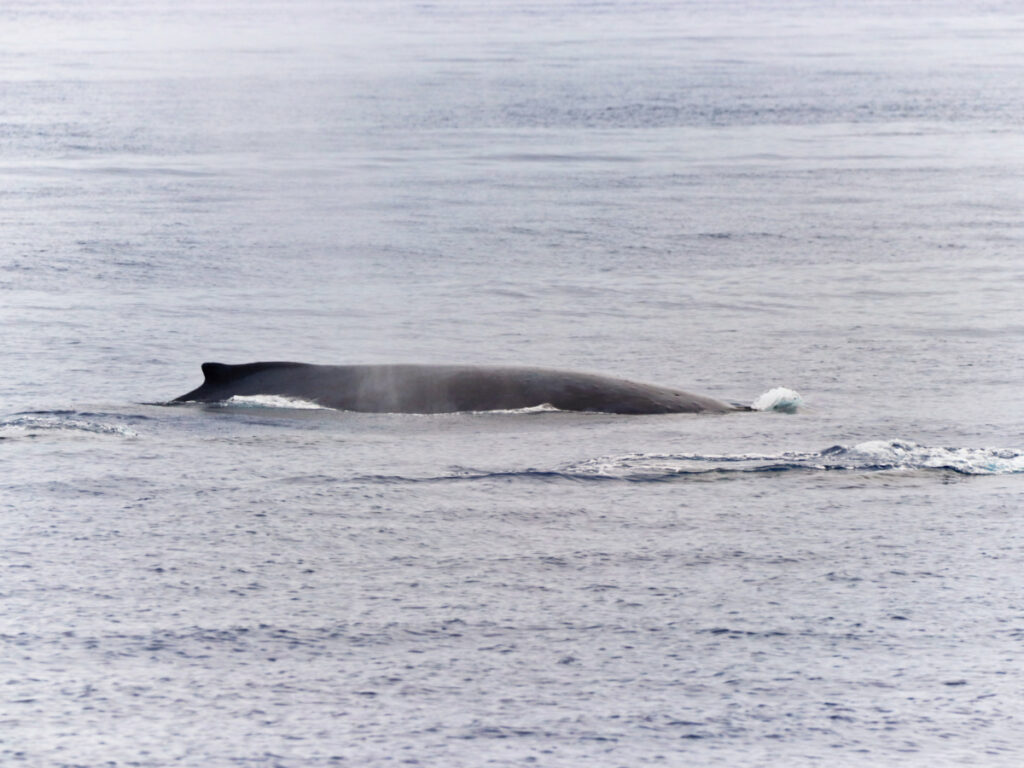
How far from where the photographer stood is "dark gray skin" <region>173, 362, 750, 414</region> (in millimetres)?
7312

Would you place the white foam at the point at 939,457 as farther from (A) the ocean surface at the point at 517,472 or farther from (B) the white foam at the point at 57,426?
(B) the white foam at the point at 57,426

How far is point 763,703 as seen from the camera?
3529 millimetres

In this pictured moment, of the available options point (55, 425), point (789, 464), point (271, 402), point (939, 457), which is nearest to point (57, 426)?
point (55, 425)

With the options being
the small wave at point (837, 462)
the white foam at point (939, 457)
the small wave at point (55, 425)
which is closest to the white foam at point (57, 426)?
the small wave at point (55, 425)

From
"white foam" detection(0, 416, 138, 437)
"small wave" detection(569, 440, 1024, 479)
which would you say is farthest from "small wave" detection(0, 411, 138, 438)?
"small wave" detection(569, 440, 1024, 479)

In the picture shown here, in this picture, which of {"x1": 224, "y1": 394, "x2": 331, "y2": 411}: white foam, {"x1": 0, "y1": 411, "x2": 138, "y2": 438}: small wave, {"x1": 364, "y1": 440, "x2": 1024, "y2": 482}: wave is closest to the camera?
{"x1": 364, "y1": 440, "x2": 1024, "y2": 482}: wave

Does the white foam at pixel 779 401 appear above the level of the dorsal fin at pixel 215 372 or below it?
below

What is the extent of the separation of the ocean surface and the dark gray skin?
16cm

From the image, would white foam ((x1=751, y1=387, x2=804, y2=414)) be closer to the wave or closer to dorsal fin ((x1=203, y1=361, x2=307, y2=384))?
the wave

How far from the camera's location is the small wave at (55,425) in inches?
264

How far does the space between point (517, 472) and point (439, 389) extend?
1.51m

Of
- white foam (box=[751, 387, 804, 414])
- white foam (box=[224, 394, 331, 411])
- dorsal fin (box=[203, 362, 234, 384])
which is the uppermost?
dorsal fin (box=[203, 362, 234, 384])

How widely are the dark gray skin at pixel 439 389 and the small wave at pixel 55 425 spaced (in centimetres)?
60

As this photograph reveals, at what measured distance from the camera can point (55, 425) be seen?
685 cm
